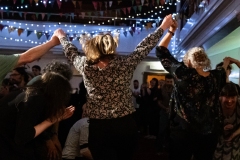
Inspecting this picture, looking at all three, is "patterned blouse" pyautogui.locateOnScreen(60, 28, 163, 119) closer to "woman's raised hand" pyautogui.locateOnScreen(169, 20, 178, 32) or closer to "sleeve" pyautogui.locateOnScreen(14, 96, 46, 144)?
"sleeve" pyautogui.locateOnScreen(14, 96, 46, 144)

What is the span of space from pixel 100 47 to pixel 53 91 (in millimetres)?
359

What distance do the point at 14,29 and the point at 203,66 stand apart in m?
8.76

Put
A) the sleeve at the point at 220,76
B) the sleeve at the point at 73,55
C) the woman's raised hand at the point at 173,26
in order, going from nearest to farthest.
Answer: the sleeve at the point at 73,55
the woman's raised hand at the point at 173,26
the sleeve at the point at 220,76

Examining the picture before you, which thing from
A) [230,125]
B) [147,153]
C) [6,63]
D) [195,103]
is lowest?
[147,153]

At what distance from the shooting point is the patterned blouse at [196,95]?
2.46 meters

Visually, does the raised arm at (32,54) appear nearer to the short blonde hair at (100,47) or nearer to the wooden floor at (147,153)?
the short blonde hair at (100,47)

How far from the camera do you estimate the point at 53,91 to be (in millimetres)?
1971

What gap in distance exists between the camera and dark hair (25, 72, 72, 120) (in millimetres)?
1969

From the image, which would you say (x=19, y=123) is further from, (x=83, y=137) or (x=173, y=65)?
(x=83, y=137)

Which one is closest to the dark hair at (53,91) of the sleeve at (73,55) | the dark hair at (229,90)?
the sleeve at (73,55)

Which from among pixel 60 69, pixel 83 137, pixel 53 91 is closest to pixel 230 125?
pixel 60 69

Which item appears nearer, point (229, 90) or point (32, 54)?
point (32, 54)

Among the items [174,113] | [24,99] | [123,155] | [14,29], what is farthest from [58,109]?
[14,29]

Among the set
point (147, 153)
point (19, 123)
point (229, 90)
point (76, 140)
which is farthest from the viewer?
point (147, 153)
